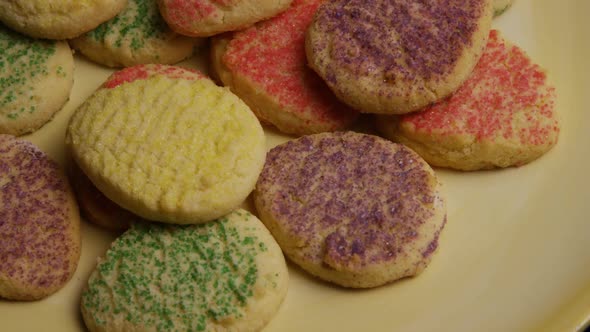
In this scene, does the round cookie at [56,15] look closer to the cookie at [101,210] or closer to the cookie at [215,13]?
the cookie at [215,13]

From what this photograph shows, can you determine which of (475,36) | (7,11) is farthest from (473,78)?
(7,11)

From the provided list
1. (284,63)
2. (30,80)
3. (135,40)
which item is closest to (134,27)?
(135,40)

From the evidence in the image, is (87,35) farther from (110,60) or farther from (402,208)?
(402,208)

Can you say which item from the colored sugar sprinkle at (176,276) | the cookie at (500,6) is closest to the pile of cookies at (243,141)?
the colored sugar sprinkle at (176,276)

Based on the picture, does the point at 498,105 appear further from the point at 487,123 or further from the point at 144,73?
the point at 144,73

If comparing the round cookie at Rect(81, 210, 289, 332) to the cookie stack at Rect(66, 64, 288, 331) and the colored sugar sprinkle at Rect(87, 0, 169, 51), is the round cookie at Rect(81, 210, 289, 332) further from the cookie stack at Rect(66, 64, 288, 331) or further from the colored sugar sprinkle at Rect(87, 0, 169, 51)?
the colored sugar sprinkle at Rect(87, 0, 169, 51)

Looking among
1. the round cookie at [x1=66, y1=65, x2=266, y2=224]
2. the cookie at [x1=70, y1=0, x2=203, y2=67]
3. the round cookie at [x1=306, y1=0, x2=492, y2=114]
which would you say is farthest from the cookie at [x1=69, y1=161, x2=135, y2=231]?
the round cookie at [x1=306, y1=0, x2=492, y2=114]
